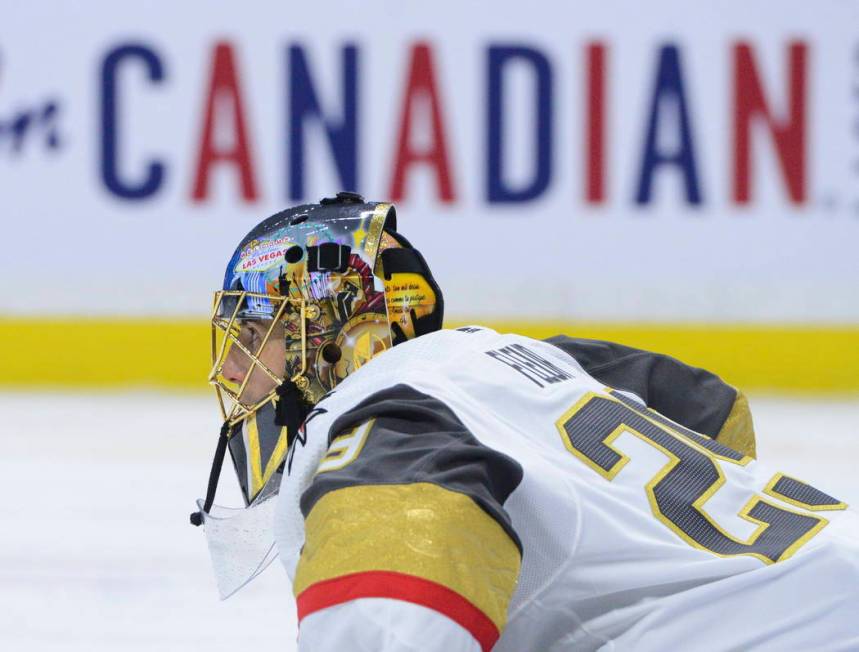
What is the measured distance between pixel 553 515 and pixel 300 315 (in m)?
0.44

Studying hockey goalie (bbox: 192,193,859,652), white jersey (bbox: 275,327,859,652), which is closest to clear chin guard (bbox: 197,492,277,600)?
hockey goalie (bbox: 192,193,859,652)

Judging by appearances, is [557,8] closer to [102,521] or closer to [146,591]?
[102,521]

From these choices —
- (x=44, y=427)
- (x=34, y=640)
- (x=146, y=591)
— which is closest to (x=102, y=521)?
(x=146, y=591)

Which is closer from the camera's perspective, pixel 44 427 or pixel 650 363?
pixel 650 363

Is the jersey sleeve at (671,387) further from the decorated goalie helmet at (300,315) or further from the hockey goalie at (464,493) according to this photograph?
the decorated goalie helmet at (300,315)

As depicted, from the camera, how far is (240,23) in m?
6.12

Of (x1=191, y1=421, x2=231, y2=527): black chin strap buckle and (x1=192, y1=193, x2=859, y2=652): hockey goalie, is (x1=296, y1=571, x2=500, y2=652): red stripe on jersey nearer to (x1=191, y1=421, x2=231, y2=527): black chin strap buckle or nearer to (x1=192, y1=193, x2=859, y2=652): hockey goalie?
(x1=192, y1=193, x2=859, y2=652): hockey goalie

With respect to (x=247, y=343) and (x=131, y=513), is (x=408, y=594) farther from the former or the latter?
(x=131, y=513)

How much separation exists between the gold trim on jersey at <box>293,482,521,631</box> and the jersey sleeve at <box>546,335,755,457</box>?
635 mm

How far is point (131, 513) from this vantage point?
3.67 meters

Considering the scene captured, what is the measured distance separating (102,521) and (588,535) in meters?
2.43

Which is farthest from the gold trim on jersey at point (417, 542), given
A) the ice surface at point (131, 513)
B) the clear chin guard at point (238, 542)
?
the ice surface at point (131, 513)

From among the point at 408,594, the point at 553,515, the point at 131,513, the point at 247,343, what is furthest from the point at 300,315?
the point at 131,513

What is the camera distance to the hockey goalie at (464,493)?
1.17 metres
